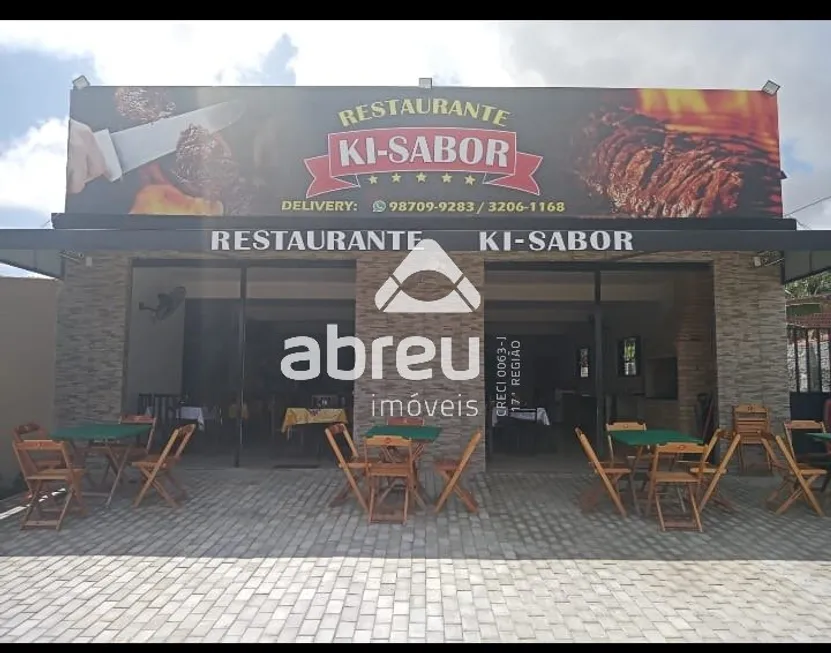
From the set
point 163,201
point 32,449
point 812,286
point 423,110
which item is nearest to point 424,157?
point 423,110

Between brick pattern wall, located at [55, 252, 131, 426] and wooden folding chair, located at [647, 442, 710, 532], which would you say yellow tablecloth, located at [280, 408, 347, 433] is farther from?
wooden folding chair, located at [647, 442, 710, 532]

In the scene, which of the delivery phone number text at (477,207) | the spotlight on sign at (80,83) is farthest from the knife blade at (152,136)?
the delivery phone number text at (477,207)

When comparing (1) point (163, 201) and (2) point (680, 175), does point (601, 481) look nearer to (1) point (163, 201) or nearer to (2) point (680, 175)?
(2) point (680, 175)

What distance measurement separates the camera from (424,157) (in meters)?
8.60

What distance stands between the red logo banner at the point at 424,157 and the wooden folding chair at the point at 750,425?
4.06 metres

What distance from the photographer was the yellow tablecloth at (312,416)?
9.11 metres

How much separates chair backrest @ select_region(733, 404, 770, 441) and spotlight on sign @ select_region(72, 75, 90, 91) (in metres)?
10.1

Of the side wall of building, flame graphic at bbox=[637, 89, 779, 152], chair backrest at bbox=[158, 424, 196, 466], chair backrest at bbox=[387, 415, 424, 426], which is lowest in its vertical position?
chair backrest at bbox=[158, 424, 196, 466]

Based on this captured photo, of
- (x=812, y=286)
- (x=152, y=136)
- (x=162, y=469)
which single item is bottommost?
(x=162, y=469)

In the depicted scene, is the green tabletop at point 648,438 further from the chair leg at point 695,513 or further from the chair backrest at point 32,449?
the chair backrest at point 32,449

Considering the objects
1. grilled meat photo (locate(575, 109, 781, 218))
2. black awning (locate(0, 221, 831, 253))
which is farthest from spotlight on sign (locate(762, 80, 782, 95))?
black awning (locate(0, 221, 831, 253))

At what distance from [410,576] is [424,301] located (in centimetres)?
459

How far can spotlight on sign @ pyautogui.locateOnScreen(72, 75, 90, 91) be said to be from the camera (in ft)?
28.5

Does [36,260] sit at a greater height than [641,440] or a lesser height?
greater
